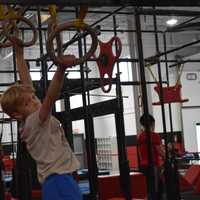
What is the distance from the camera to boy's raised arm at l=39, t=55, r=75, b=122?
179cm

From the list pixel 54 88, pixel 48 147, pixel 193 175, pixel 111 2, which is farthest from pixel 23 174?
pixel 193 175

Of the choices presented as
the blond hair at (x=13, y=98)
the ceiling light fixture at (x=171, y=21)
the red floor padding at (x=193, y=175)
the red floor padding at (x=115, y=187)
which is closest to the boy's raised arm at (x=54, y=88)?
the blond hair at (x=13, y=98)

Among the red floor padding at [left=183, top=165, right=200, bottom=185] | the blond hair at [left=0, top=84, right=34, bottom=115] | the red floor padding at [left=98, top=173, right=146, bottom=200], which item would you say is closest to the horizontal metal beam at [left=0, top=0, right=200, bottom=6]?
the blond hair at [left=0, top=84, right=34, bottom=115]

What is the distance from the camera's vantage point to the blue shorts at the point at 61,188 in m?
2.02

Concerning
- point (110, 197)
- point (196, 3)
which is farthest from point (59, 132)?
point (110, 197)

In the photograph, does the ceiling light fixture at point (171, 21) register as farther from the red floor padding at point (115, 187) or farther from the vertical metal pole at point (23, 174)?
the vertical metal pole at point (23, 174)

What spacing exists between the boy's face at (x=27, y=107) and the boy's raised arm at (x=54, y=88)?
0.11 m

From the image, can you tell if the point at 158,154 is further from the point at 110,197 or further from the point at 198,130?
the point at 198,130

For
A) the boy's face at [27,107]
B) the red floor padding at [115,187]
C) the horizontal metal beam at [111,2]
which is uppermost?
the horizontal metal beam at [111,2]

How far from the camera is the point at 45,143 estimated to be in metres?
2.06

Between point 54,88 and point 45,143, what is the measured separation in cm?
31

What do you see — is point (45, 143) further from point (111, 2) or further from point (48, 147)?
point (111, 2)

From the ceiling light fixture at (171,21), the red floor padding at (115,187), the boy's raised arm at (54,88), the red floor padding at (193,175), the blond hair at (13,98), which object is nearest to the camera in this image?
the boy's raised arm at (54,88)

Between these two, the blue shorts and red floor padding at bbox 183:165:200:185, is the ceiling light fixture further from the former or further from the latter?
the blue shorts
